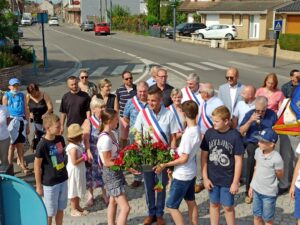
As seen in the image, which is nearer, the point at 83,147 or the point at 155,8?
the point at 83,147

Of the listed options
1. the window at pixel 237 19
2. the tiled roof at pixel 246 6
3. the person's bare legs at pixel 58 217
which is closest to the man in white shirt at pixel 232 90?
the person's bare legs at pixel 58 217

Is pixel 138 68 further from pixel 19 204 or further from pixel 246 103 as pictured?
pixel 19 204

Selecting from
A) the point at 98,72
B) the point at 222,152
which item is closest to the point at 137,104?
the point at 222,152

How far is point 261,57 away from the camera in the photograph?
91.7ft

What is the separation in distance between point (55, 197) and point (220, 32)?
36.1m

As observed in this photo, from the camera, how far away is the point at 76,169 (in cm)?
590

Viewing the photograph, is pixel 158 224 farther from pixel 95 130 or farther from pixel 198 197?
pixel 95 130

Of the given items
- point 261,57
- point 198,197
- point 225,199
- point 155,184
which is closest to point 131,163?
point 155,184

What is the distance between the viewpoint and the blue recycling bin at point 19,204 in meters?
3.24

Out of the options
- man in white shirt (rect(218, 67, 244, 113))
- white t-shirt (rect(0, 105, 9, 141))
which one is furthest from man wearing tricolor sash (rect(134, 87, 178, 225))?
white t-shirt (rect(0, 105, 9, 141))

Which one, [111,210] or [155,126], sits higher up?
[155,126]

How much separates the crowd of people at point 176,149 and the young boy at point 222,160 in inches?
0.5

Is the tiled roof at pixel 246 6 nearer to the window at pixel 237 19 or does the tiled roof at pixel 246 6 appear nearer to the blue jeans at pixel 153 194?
the window at pixel 237 19

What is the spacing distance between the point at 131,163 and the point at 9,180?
74.2 inches
